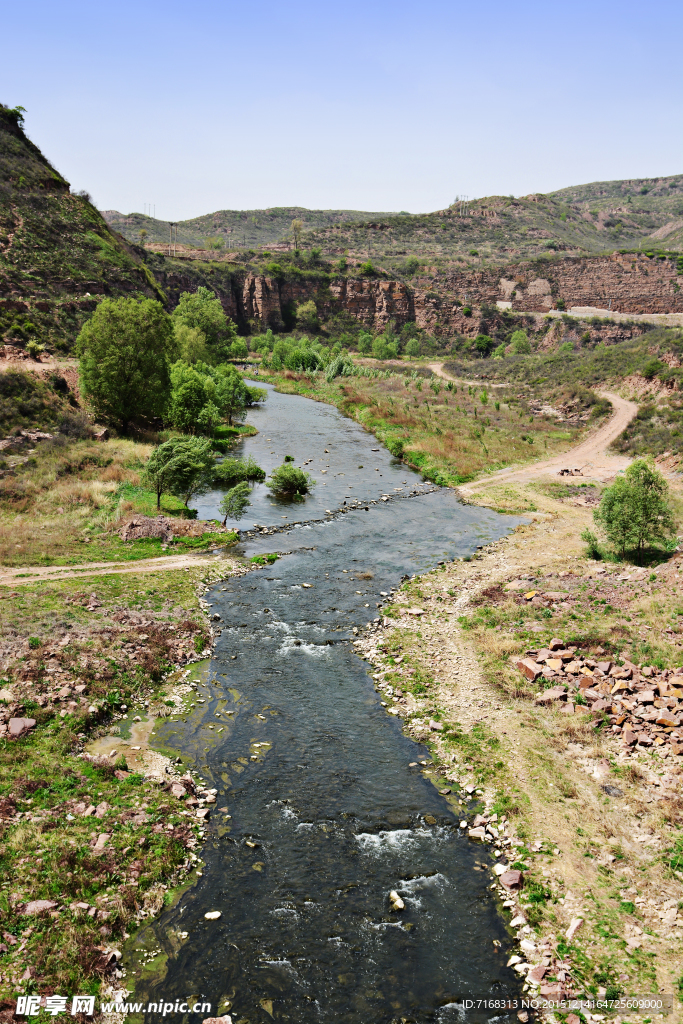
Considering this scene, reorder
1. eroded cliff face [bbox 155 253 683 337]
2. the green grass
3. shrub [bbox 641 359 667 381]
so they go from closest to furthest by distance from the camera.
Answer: the green grass, shrub [bbox 641 359 667 381], eroded cliff face [bbox 155 253 683 337]

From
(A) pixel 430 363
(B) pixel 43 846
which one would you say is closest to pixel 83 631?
(B) pixel 43 846

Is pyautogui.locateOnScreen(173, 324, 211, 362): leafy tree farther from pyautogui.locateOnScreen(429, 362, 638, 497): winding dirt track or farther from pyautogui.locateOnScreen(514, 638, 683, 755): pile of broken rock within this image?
pyautogui.locateOnScreen(514, 638, 683, 755): pile of broken rock

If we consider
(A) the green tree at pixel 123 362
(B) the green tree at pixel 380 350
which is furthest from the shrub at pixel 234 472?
(B) the green tree at pixel 380 350

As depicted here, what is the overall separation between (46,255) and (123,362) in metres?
30.3

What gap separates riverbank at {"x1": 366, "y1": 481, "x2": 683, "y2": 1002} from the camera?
1273 centimetres

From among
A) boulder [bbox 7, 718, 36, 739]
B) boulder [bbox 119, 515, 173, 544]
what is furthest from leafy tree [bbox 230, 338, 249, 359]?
boulder [bbox 7, 718, 36, 739]

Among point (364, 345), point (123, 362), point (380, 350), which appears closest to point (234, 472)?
point (123, 362)

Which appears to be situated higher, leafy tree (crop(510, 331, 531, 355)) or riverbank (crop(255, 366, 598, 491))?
leafy tree (crop(510, 331, 531, 355))

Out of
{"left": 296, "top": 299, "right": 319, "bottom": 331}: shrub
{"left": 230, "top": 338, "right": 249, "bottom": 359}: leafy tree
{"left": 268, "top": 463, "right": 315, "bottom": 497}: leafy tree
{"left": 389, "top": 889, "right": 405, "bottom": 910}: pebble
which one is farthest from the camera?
{"left": 296, "top": 299, "right": 319, "bottom": 331}: shrub

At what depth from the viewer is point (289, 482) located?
44125 millimetres

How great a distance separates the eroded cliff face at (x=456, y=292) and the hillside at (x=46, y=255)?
189 feet

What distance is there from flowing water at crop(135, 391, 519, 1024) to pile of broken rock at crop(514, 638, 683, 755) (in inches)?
212

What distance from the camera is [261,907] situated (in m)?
13.6

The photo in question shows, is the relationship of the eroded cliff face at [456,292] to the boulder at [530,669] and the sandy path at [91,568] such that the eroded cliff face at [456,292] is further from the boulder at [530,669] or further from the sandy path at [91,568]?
the boulder at [530,669]
